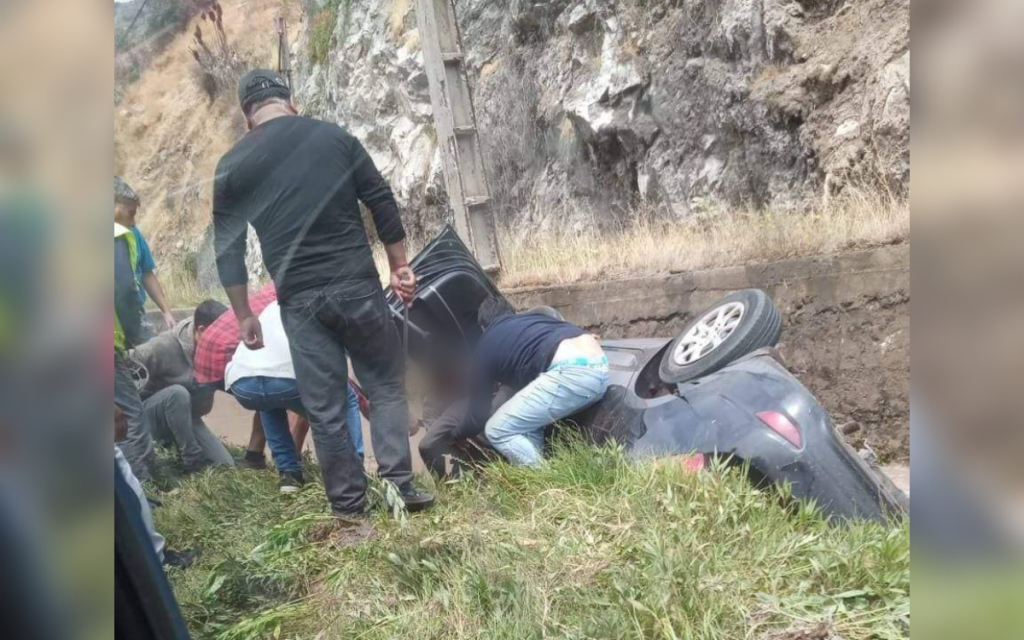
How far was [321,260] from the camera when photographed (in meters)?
3.96

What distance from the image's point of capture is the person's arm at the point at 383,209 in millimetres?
4082

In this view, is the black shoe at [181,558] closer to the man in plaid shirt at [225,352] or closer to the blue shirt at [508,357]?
the man in plaid shirt at [225,352]

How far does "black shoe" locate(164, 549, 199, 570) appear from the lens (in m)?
3.61

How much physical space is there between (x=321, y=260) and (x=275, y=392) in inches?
24.7

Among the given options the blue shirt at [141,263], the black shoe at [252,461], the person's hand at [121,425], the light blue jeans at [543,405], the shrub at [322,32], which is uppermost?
the shrub at [322,32]

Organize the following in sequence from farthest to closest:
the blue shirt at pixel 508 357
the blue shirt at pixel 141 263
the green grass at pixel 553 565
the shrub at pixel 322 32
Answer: the blue shirt at pixel 508 357 < the shrub at pixel 322 32 < the blue shirt at pixel 141 263 < the green grass at pixel 553 565

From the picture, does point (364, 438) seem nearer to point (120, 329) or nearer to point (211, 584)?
point (211, 584)

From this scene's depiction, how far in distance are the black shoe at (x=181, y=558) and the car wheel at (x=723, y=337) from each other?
2387 mm

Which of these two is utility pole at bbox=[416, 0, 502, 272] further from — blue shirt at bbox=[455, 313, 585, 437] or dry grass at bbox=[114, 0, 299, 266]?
dry grass at bbox=[114, 0, 299, 266]

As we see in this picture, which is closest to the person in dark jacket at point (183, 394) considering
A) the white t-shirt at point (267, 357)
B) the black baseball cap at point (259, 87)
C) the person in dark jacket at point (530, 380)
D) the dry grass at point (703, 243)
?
the white t-shirt at point (267, 357)

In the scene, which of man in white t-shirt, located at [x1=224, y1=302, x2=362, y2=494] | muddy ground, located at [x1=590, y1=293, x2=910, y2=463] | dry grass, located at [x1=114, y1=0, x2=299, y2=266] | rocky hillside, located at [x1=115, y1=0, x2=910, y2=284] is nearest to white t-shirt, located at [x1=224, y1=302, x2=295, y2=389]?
man in white t-shirt, located at [x1=224, y1=302, x2=362, y2=494]

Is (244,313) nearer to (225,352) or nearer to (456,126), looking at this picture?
(225,352)
